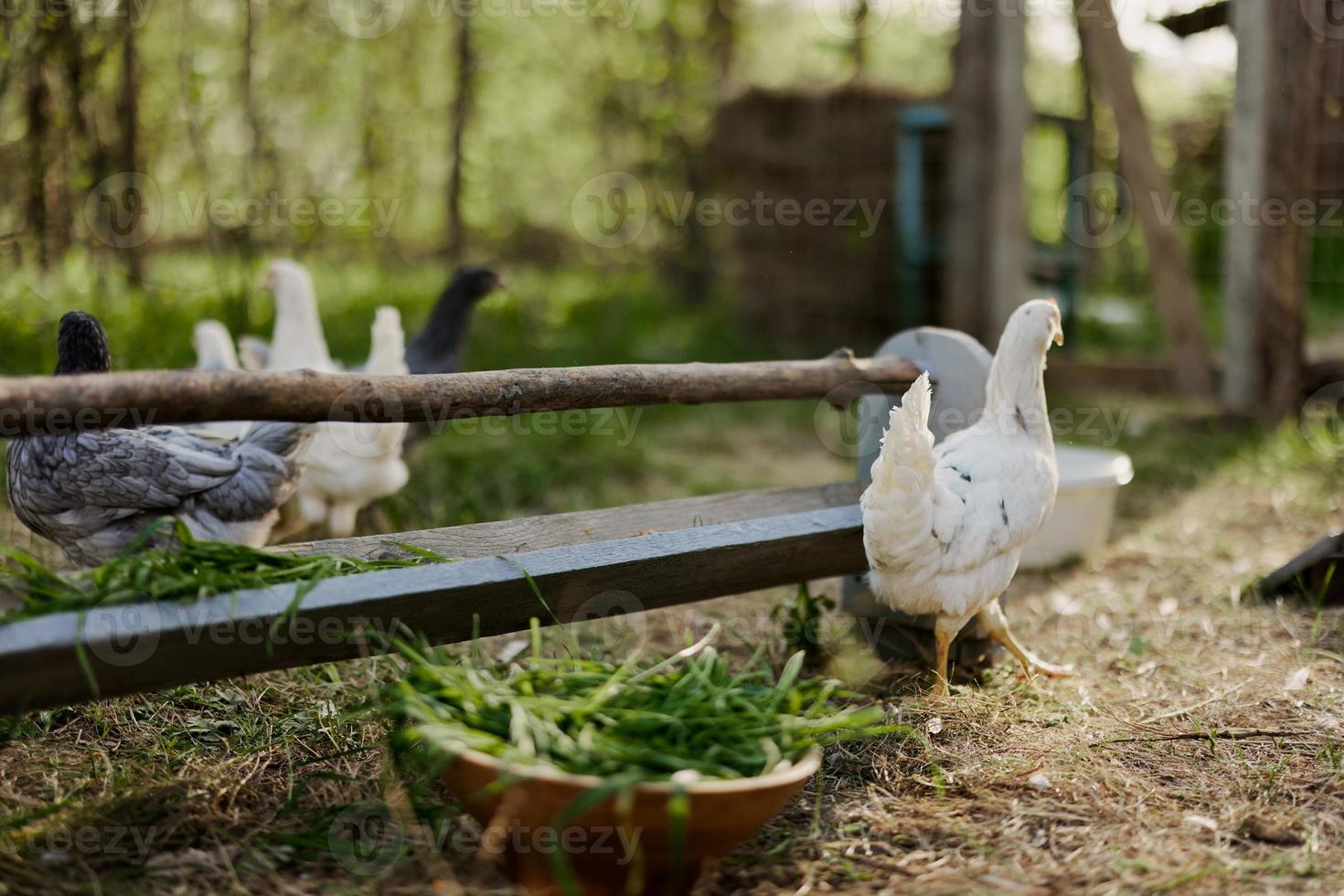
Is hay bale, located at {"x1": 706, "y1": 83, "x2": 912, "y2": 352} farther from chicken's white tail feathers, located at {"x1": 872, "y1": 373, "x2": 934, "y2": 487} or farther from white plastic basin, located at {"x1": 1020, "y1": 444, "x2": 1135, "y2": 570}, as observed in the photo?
chicken's white tail feathers, located at {"x1": 872, "y1": 373, "x2": 934, "y2": 487}

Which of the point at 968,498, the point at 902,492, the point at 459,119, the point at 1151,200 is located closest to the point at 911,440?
the point at 902,492

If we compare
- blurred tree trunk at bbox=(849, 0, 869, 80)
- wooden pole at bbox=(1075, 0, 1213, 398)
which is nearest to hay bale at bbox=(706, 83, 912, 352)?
wooden pole at bbox=(1075, 0, 1213, 398)

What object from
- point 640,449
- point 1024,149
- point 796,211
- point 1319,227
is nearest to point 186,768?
point 640,449

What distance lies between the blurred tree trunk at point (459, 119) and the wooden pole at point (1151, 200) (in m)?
3.73

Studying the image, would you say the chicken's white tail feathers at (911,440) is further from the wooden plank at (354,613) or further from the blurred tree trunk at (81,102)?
the blurred tree trunk at (81,102)

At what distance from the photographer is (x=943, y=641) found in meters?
2.66

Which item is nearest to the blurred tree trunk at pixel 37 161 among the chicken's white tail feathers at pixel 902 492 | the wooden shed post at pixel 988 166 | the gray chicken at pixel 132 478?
the gray chicken at pixel 132 478

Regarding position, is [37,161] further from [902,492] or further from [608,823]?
[608,823]

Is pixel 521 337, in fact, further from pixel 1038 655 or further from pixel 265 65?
pixel 1038 655

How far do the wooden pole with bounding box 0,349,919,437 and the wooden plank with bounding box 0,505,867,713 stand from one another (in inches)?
12.6

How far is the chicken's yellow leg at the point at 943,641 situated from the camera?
103 inches

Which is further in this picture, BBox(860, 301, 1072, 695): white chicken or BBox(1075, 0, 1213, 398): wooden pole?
BBox(1075, 0, 1213, 398): wooden pole

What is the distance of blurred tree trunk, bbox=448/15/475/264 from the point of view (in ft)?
22.7

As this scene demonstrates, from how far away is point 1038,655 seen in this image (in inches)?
122
